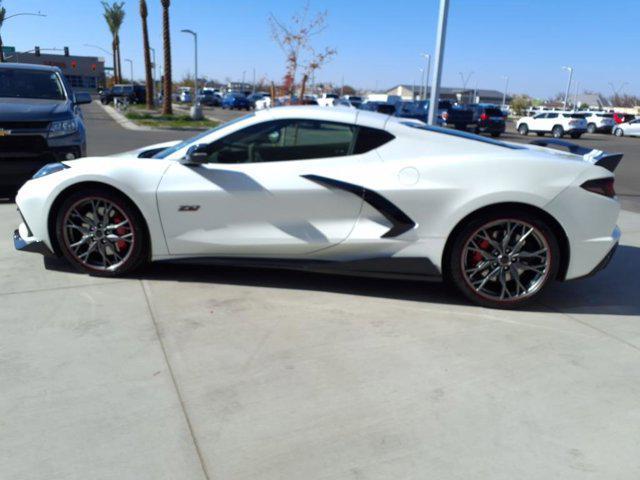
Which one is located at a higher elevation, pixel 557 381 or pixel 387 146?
pixel 387 146

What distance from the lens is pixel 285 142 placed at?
4199mm

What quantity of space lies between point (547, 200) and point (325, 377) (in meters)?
2.04

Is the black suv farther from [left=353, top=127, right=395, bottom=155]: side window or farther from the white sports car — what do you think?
[left=353, top=127, right=395, bottom=155]: side window

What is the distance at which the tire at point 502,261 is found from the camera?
13.0 ft

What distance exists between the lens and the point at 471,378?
3.08m

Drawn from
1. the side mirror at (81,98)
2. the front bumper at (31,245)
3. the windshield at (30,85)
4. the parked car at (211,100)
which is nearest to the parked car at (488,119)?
the side mirror at (81,98)

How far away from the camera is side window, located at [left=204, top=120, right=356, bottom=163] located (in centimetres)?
414

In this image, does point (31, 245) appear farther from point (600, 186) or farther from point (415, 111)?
point (415, 111)

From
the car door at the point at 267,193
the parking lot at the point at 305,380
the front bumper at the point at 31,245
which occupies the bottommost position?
the parking lot at the point at 305,380

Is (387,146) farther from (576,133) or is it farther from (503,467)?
(576,133)

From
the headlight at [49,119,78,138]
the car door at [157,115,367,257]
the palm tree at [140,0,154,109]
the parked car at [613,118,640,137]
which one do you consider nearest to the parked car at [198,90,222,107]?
the palm tree at [140,0,154,109]

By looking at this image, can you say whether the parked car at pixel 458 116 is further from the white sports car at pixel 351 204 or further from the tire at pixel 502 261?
the tire at pixel 502 261

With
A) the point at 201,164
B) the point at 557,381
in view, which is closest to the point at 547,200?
the point at 557,381

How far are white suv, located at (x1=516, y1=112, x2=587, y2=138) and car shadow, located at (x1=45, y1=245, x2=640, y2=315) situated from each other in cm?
2891
